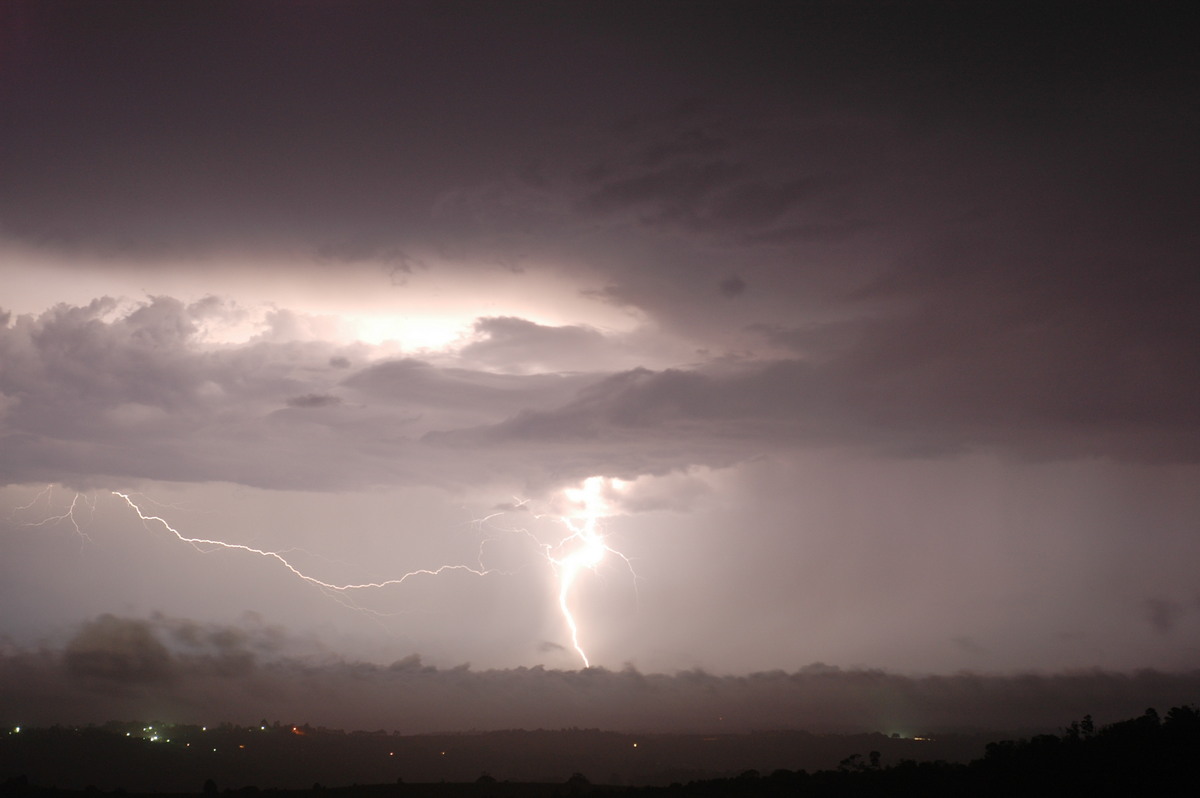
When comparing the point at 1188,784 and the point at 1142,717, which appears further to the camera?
the point at 1142,717

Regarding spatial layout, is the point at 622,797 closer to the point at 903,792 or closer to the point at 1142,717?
the point at 903,792

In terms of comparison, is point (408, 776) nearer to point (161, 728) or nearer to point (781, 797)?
point (161, 728)

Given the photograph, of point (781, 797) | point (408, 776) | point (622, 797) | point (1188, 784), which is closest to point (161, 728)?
point (408, 776)

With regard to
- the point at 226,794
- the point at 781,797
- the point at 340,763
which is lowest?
the point at 340,763

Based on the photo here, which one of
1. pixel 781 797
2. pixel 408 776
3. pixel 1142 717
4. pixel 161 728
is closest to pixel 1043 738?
pixel 1142 717

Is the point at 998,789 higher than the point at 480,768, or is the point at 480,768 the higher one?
the point at 998,789

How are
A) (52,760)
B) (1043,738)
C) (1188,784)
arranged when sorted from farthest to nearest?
(52,760)
(1043,738)
(1188,784)

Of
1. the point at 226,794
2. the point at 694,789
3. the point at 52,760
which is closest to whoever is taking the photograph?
the point at 694,789

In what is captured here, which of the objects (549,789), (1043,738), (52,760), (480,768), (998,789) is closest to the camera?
(998,789)

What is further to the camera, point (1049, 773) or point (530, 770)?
point (530, 770)
